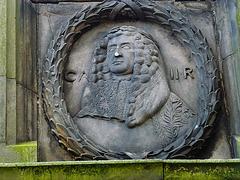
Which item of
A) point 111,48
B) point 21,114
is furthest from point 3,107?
point 111,48

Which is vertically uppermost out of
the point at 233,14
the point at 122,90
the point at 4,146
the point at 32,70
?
the point at 233,14

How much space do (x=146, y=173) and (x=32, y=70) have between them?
2.46 meters

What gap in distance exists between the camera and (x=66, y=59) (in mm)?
5824

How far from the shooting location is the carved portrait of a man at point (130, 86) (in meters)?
5.51

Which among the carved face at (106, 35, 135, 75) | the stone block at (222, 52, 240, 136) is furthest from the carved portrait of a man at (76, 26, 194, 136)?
the stone block at (222, 52, 240, 136)

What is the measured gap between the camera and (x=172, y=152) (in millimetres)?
5219

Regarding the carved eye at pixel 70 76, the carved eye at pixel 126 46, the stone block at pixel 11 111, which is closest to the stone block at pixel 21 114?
the stone block at pixel 11 111

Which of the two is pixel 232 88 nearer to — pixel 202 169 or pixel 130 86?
pixel 130 86

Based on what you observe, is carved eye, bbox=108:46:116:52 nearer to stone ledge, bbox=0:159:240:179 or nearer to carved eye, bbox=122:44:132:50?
carved eye, bbox=122:44:132:50

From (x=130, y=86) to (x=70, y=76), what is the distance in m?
0.90

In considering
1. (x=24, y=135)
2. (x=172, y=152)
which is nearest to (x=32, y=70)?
(x=24, y=135)

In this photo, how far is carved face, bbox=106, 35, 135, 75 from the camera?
567 centimetres

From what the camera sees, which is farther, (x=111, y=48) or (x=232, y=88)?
(x=111, y=48)

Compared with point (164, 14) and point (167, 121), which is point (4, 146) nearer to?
point (167, 121)
